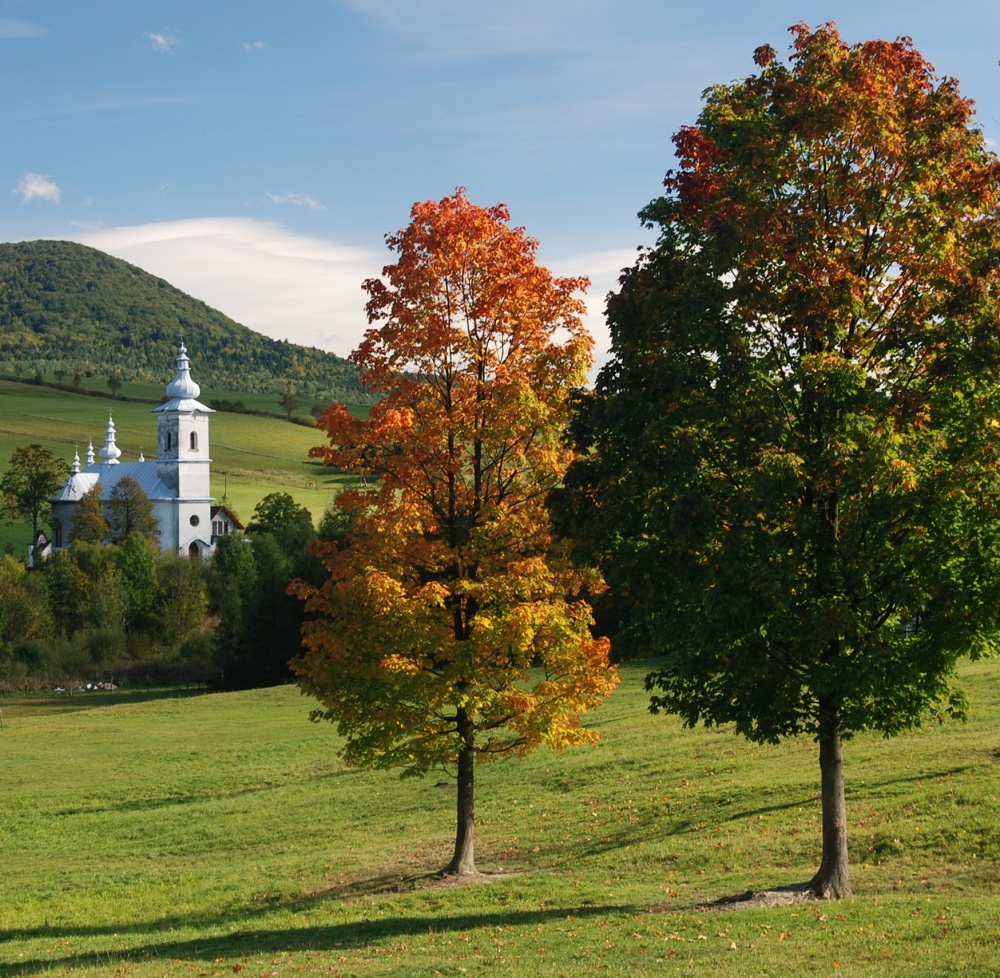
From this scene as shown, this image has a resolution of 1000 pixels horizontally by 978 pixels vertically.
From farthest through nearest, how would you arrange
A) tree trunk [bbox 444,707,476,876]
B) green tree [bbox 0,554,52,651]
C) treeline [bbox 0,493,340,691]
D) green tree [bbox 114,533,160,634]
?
green tree [bbox 114,533,160,634]
green tree [bbox 0,554,52,651]
treeline [bbox 0,493,340,691]
tree trunk [bbox 444,707,476,876]

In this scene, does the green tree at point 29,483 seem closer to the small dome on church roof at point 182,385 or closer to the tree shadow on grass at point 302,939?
the small dome on church roof at point 182,385

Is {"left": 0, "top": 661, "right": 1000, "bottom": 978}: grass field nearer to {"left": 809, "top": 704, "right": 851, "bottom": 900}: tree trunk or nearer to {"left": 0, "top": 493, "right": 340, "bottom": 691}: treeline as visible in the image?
{"left": 809, "top": 704, "right": 851, "bottom": 900}: tree trunk

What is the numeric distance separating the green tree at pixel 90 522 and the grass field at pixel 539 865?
89808 millimetres

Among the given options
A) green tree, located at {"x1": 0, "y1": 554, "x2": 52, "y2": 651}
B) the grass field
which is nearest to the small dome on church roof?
green tree, located at {"x1": 0, "y1": 554, "x2": 52, "y2": 651}

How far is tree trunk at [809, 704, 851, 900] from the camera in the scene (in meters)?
17.6

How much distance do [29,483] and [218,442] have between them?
43385 mm

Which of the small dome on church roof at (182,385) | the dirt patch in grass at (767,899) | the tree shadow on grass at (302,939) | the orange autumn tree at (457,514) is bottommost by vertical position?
the tree shadow on grass at (302,939)

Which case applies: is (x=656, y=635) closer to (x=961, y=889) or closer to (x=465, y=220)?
(x=961, y=889)

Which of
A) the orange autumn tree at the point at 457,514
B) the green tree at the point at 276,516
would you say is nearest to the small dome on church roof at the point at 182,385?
the green tree at the point at 276,516

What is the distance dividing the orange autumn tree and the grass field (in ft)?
10.3

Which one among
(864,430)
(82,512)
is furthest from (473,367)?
(82,512)

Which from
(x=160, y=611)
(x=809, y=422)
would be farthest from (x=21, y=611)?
(x=809, y=422)

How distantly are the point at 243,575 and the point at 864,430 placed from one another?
307 ft

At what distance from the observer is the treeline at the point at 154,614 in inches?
3268
